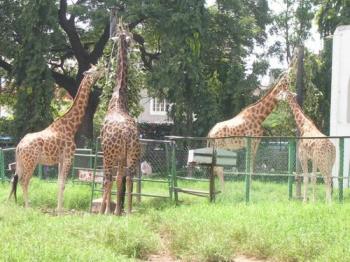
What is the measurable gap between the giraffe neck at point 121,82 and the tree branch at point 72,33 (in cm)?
1470

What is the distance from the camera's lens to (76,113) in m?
13.6

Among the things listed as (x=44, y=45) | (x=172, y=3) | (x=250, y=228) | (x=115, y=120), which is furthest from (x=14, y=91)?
(x=250, y=228)

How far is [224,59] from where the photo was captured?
28281mm

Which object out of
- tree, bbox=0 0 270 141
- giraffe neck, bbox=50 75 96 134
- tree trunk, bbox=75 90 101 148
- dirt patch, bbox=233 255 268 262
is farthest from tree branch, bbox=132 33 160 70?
dirt patch, bbox=233 255 268 262

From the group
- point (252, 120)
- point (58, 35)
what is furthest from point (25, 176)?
point (58, 35)

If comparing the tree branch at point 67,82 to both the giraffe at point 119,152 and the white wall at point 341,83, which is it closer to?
the white wall at point 341,83

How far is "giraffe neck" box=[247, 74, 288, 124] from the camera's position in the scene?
49.5 ft

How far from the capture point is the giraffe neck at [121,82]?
42.3 ft

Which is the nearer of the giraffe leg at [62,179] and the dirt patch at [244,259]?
the dirt patch at [244,259]

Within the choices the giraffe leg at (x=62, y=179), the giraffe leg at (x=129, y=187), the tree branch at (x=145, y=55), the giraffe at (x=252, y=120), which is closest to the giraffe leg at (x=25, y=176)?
the giraffe leg at (x=62, y=179)

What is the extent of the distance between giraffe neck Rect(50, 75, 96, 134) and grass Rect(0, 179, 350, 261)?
2835mm

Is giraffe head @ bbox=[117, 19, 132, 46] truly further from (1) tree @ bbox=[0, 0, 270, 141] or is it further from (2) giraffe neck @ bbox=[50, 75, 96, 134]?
(1) tree @ bbox=[0, 0, 270, 141]

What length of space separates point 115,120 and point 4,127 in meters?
19.1

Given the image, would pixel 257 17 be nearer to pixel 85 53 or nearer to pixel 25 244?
pixel 85 53
